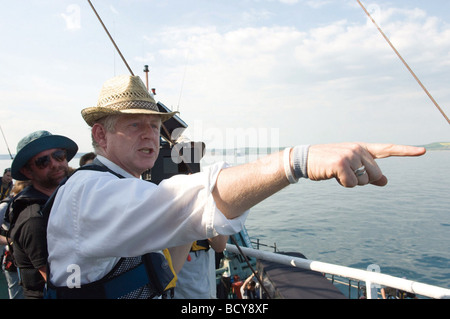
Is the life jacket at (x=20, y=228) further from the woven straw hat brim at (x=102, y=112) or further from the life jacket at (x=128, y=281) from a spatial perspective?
the woven straw hat brim at (x=102, y=112)

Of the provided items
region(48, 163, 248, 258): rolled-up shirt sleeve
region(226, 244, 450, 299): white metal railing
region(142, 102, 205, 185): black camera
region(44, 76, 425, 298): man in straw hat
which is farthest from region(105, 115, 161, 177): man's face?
region(142, 102, 205, 185): black camera

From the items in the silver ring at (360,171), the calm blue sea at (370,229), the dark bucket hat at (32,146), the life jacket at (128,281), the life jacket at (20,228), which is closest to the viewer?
the silver ring at (360,171)

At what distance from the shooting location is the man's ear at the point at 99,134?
167cm

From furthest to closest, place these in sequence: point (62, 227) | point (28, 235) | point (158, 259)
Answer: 1. point (28, 235)
2. point (158, 259)
3. point (62, 227)

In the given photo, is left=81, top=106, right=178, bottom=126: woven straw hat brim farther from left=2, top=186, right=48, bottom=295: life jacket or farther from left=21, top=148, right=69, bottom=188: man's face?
left=21, top=148, right=69, bottom=188: man's face

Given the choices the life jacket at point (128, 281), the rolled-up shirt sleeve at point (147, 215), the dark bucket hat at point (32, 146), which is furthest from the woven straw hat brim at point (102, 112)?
the dark bucket hat at point (32, 146)

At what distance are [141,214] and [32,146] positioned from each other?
2182 mm

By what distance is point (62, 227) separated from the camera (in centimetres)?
119

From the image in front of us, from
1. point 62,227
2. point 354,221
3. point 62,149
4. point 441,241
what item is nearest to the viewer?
point 62,227

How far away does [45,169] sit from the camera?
2639 mm

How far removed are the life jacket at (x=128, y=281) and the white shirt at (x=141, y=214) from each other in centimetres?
27

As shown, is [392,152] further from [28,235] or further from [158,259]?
[28,235]

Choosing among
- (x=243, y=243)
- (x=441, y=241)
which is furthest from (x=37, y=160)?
(x=441, y=241)
